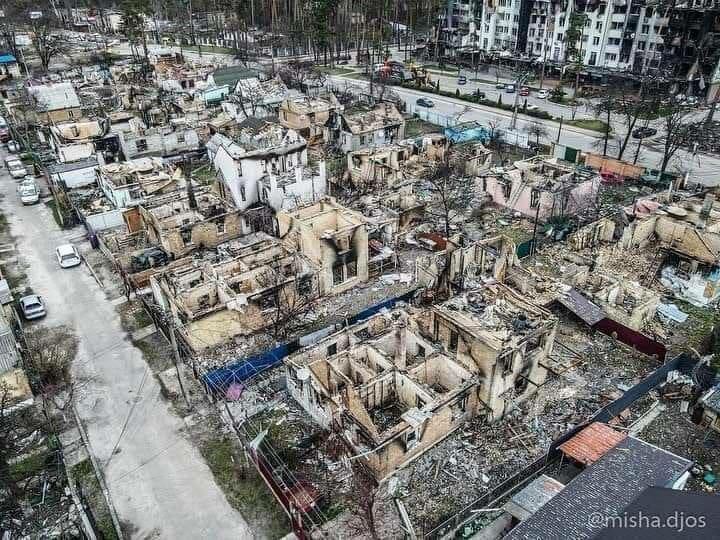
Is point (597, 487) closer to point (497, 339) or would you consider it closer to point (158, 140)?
point (497, 339)

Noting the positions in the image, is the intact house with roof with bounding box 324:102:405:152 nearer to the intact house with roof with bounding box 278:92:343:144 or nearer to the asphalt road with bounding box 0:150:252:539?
the intact house with roof with bounding box 278:92:343:144

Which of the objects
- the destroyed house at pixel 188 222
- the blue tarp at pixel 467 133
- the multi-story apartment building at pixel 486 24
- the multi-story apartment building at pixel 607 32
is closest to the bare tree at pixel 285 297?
the destroyed house at pixel 188 222

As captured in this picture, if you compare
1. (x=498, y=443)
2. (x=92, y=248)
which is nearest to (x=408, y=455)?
(x=498, y=443)

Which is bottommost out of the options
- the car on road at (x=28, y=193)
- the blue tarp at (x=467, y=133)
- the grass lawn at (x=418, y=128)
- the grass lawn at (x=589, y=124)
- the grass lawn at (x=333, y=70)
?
the car on road at (x=28, y=193)

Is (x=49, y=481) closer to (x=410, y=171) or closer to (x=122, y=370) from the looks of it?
(x=122, y=370)

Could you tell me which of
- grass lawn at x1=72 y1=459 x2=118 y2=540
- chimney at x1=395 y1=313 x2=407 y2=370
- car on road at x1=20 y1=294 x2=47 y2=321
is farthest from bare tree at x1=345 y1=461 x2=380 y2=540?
car on road at x1=20 y1=294 x2=47 y2=321

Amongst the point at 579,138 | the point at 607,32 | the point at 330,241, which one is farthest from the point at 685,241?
the point at 607,32

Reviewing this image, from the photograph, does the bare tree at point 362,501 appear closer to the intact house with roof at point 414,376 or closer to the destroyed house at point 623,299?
the intact house with roof at point 414,376
